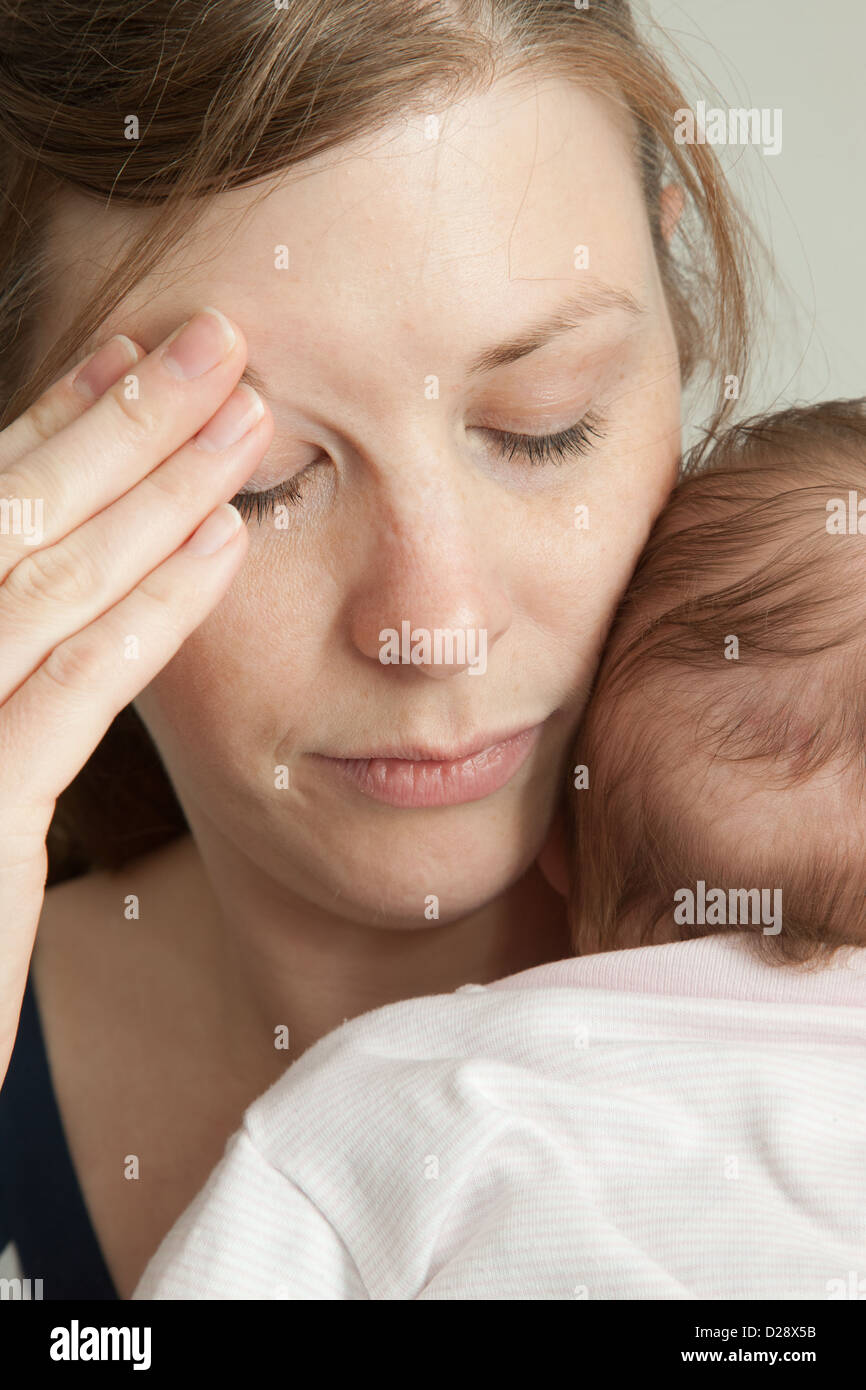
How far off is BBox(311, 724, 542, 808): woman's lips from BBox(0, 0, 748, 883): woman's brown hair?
0.46 meters

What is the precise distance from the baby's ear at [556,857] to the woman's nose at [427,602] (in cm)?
31

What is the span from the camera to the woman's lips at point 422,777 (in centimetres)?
121

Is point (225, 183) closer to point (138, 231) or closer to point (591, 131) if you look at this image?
point (138, 231)

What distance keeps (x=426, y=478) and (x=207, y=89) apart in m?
0.37

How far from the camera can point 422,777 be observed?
1210 millimetres

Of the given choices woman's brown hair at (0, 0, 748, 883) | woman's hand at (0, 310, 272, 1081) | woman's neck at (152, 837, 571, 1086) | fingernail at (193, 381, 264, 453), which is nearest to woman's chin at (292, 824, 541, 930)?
woman's neck at (152, 837, 571, 1086)

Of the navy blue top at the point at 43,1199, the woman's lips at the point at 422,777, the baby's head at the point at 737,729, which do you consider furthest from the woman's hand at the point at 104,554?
the navy blue top at the point at 43,1199

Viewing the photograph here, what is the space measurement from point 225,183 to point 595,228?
0.33m

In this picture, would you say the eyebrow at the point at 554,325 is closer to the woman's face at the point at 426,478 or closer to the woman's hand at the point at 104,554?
the woman's face at the point at 426,478

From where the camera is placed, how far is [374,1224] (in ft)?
3.42

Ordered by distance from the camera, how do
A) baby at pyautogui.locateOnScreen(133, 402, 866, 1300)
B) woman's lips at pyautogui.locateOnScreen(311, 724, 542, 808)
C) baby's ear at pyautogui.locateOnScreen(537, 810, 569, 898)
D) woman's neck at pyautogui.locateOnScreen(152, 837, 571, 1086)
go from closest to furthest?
baby at pyautogui.locateOnScreen(133, 402, 866, 1300) → woman's lips at pyautogui.locateOnScreen(311, 724, 542, 808) → baby's ear at pyautogui.locateOnScreen(537, 810, 569, 898) → woman's neck at pyautogui.locateOnScreen(152, 837, 571, 1086)

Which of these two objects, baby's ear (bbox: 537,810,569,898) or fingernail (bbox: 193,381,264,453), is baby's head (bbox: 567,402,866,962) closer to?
baby's ear (bbox: 537,810,569,898)

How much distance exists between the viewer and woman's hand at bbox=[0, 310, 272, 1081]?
1062mm

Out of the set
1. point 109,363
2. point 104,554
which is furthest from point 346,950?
point 109,363
